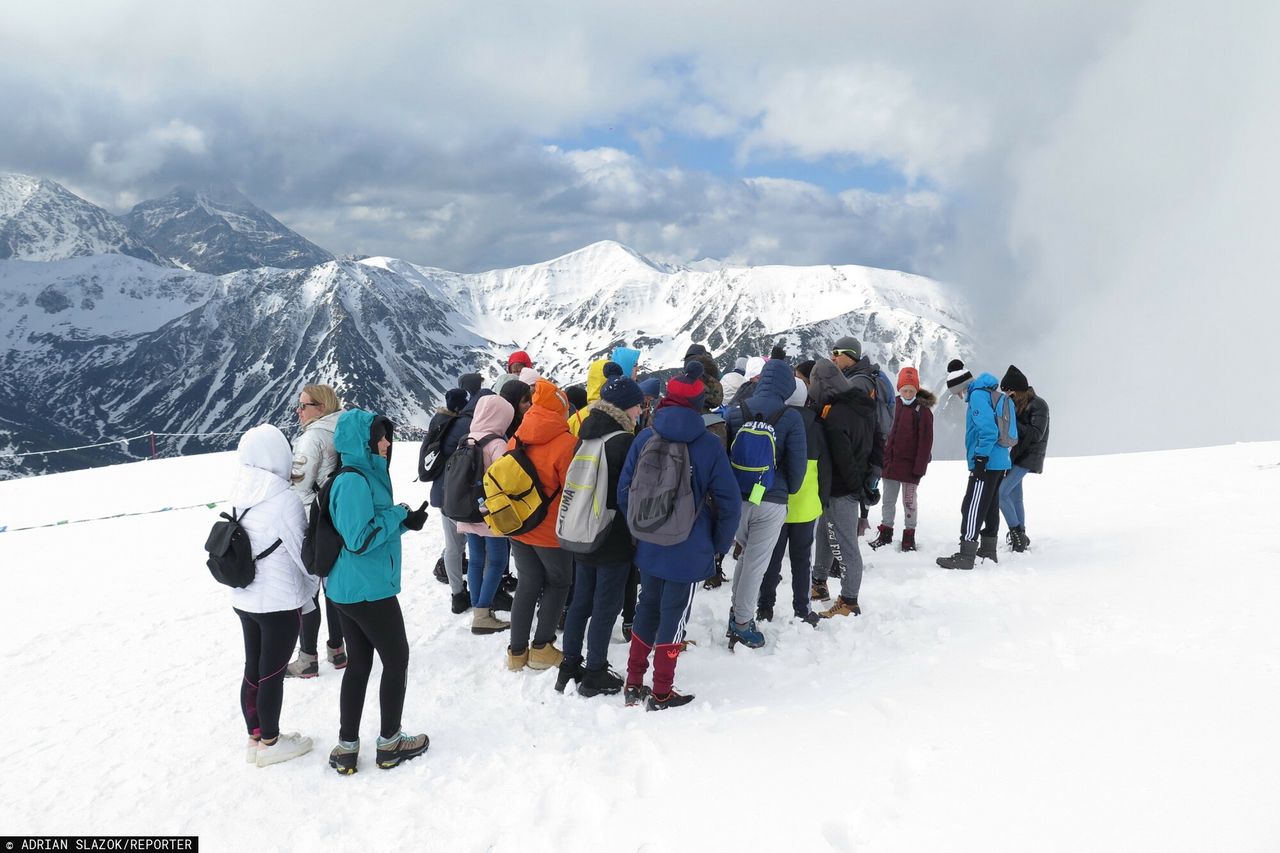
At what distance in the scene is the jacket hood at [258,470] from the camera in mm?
5102

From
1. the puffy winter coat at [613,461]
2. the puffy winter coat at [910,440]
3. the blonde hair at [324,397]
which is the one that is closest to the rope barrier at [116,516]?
the blonde hair at [324,397]

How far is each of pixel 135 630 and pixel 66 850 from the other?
181 inches

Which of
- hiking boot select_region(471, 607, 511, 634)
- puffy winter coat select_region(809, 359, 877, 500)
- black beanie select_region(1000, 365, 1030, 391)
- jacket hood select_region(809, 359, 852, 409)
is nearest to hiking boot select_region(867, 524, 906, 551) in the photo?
black beanie select_region(1000, 365, 1030, 391)

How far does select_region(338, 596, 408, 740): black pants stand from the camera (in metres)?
5.09

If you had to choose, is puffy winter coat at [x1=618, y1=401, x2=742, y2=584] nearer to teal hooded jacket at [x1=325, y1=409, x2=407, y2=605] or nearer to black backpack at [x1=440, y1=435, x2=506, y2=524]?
black backpack at [x1=440, y1=435, x2=506, y2=524]

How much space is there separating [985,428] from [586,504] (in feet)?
19.4

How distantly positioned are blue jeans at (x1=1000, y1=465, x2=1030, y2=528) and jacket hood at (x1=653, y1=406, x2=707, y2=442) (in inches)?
241

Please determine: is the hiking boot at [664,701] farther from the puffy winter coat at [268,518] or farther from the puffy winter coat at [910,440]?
the puffy winter coat at [910,440]

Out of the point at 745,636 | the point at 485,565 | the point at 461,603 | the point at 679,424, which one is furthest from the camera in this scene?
the point at 461,603

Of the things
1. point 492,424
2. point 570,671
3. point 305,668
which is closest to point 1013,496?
point 570,671

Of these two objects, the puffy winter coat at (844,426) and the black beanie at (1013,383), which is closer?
the puffy winter coat at (844,426)

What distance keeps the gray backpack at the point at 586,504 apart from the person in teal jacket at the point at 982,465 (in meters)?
5.56

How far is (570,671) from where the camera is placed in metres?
6.38

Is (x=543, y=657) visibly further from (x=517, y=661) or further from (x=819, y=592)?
(x=819, y=592)
